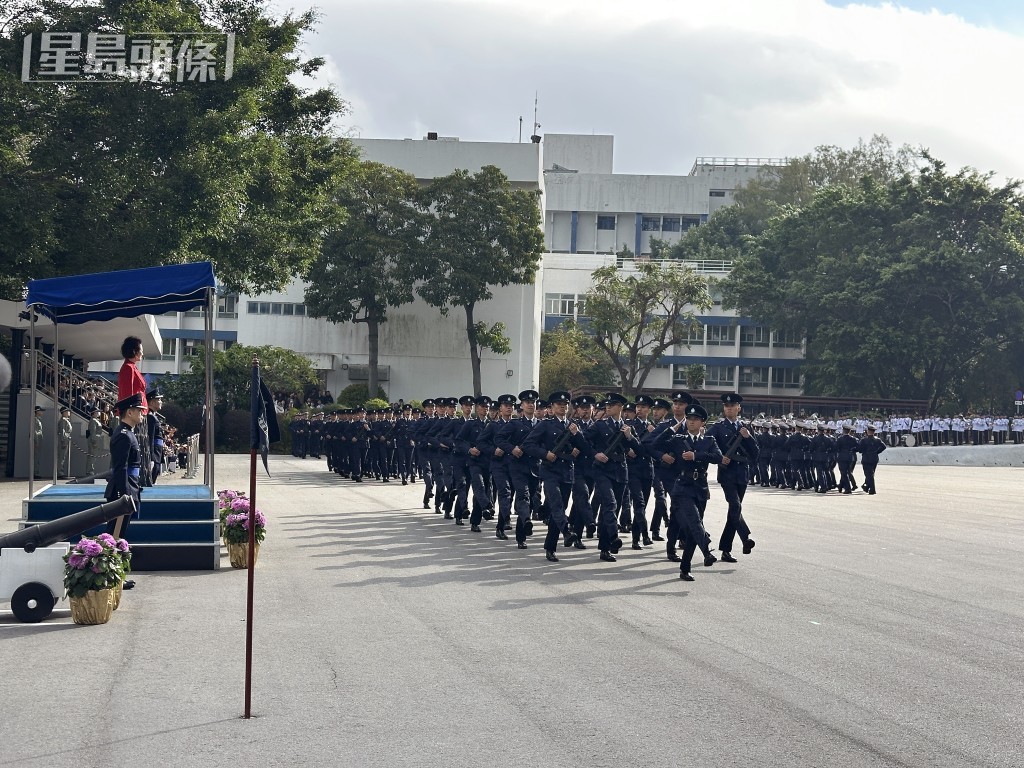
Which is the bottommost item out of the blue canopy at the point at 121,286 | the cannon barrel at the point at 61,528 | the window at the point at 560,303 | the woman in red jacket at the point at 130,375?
the cannon barrel at the point at 61,528

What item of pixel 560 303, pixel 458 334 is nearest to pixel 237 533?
pixel 458 334

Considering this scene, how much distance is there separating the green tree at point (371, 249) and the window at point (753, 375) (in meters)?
31.8

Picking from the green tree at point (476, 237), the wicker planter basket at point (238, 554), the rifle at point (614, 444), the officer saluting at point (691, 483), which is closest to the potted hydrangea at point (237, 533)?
the wicker planter basket at point (238, 554)

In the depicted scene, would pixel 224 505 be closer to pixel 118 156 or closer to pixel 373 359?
pixel 118 156

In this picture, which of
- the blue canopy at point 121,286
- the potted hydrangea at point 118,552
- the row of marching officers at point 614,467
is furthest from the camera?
the row of marching officers at point 614,467

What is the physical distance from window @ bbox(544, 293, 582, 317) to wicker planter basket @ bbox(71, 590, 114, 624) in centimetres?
7562

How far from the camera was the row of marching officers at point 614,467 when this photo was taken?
13945 mm

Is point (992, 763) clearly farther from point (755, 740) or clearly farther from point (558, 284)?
point (558, 284)

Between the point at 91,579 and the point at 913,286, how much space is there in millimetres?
62334

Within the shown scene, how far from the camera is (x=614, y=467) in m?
15.3

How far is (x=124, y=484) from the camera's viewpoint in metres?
11.8

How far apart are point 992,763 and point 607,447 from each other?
30.2ft

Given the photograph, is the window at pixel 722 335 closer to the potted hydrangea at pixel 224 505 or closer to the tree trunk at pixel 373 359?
the tree trunk at pixel 373 359

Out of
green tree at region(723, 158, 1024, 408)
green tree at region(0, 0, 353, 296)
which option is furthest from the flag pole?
green tree at region(723, 158, 1024, 408)
